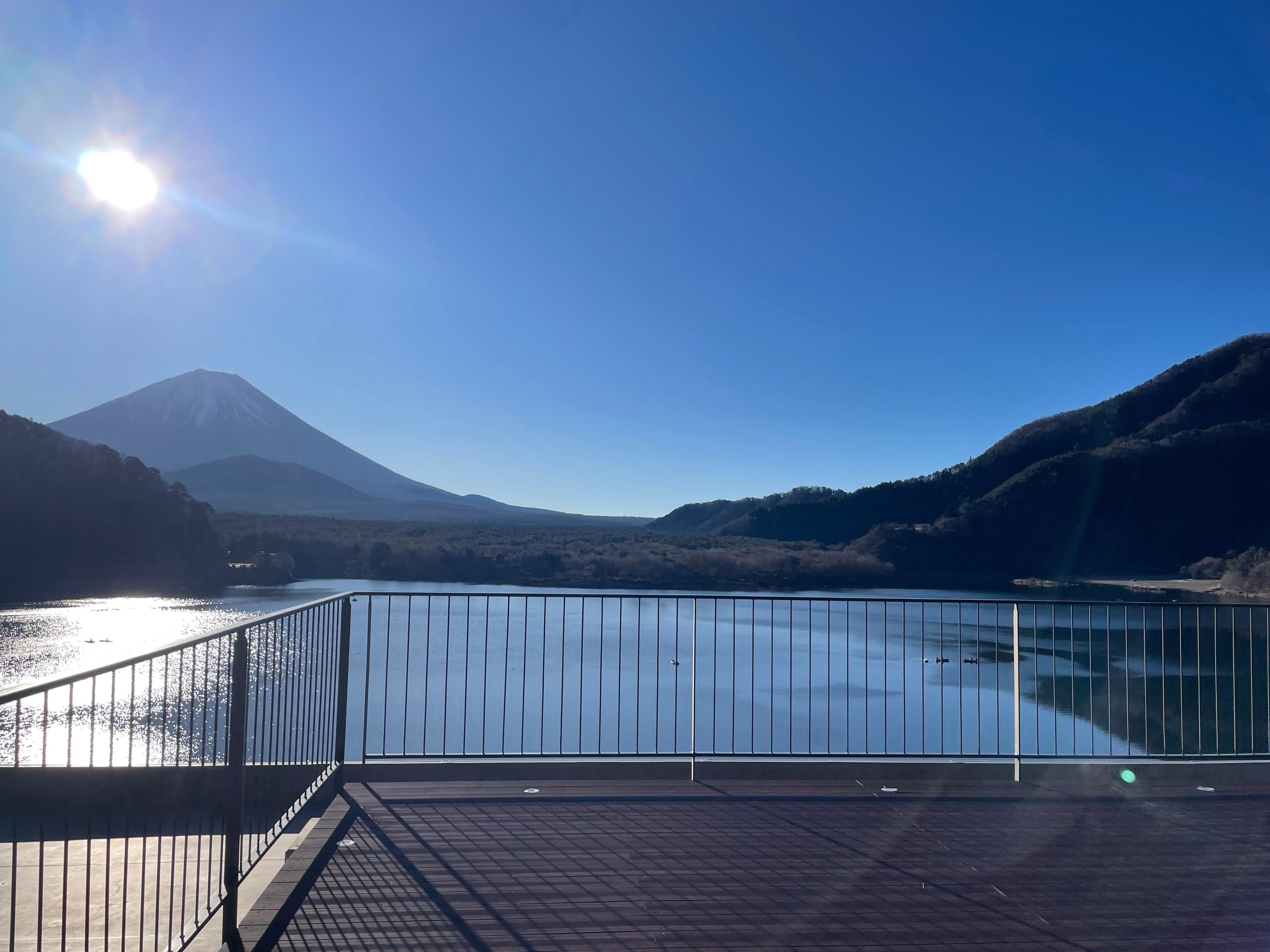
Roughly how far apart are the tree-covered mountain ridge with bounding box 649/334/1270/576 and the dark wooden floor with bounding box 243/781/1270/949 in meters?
26.1

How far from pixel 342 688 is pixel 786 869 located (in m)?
2.22

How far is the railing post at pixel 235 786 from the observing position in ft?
7.77

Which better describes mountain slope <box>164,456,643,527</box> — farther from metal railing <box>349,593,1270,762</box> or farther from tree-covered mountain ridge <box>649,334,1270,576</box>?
metal railing <box>349,593,1270,762</box>

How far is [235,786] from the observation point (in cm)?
246

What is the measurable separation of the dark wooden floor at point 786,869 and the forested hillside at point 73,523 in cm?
2879

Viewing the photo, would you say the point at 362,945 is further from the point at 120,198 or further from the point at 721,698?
the point at 120,198

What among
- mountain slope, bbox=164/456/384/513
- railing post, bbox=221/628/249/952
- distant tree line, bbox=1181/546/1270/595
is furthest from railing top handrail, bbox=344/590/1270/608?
mountain slope, bbox=164/456/384/513

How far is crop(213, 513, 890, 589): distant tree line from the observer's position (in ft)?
91.1

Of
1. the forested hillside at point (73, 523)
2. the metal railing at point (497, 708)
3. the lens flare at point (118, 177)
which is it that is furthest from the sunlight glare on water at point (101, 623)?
the lens flare at point (118, 177)

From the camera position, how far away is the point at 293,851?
296 centimetres

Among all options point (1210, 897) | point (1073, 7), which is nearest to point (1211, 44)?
point (1073, 7)

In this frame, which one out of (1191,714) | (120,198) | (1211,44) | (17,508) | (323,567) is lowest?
(1191,714)

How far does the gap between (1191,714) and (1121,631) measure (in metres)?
11.1

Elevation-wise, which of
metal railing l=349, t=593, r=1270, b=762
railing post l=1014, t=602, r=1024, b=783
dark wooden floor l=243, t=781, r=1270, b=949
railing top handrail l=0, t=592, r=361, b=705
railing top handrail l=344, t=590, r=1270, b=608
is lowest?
metal railing l=349, t=593, r=1270, b=762
